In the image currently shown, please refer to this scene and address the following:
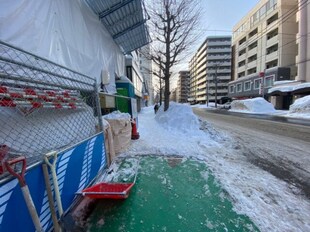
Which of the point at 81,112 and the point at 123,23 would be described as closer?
the point at 81,112

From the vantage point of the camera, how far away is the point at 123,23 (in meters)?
10.5

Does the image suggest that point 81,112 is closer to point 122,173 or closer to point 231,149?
point 122,173

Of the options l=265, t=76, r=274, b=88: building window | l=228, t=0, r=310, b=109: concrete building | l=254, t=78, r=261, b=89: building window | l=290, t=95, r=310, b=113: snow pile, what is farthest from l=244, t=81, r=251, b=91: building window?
l=290, t=95, r=310, b=113: snow pile

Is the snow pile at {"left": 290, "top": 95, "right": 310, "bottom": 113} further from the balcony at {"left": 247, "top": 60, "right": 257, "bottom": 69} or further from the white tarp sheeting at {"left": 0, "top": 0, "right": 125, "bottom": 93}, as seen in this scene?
the balcony at {"left": 247, "top": 60, "right": 257, "bottom": 69}

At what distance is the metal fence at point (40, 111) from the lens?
2258mm

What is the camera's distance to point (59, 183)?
2172 millimetres

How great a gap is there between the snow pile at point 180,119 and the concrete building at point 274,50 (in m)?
18.8

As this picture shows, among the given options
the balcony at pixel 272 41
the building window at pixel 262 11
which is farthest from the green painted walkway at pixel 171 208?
the building window at pixel 262 11

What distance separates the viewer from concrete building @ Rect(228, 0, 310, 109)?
27391mm

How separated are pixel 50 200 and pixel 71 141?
1187mm

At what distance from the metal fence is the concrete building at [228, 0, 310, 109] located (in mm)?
25254

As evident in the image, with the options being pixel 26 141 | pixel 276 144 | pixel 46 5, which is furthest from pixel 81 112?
pixel 276 144

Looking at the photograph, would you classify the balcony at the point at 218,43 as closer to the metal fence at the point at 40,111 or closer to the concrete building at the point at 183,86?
the concrete building at the point at 183,86

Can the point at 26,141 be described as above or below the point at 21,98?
below
